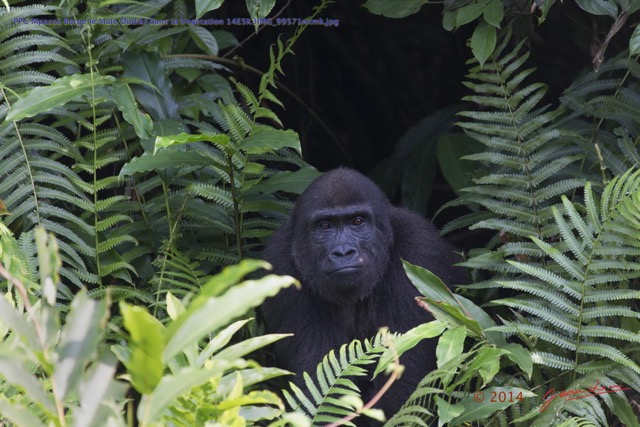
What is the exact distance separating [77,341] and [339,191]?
10.1 ft

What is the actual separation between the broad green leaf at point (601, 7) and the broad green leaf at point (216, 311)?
3446 mm

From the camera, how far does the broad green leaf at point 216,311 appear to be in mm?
2145

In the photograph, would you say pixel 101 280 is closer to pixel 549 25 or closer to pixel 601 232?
pixel 601 232

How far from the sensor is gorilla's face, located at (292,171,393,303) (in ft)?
16.1

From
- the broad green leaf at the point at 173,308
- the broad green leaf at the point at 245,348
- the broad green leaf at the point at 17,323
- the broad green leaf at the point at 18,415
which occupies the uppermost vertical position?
the broad green leaf at the point at 17,323

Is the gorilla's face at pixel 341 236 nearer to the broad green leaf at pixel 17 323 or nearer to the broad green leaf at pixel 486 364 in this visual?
the broad green leaf at pixel 486 364

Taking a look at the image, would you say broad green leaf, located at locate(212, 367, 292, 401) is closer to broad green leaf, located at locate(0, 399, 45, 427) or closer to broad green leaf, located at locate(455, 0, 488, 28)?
broad green leaf, located at locate(0, 399, 45, 427)

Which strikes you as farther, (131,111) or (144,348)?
(131,111)

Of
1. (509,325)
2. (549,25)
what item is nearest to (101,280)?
(509,325)

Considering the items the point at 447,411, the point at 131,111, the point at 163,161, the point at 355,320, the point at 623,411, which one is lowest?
the point at 623,411

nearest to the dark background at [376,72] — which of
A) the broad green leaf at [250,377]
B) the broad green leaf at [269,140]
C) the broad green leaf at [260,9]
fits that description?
the broad green leaf at [260,9]

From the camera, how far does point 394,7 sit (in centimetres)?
540
